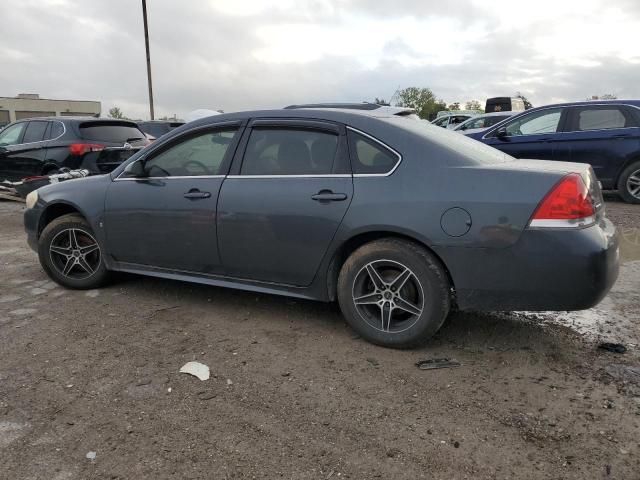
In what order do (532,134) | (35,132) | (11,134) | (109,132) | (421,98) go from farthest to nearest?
(421,98) → (11,134) → (35,132) → (109,132) → (532,134)

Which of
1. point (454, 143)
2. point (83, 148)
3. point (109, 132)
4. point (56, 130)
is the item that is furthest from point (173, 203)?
point (56, 130)

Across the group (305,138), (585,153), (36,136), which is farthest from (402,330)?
(36,136)

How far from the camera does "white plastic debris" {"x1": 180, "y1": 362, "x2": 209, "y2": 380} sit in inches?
124

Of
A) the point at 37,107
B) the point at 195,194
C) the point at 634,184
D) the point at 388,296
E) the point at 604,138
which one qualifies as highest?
the point at 37,107

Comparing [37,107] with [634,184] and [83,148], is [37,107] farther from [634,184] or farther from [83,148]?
[634,184]

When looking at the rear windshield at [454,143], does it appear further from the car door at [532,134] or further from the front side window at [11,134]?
the front side window at [11,134]

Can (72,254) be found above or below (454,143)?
below

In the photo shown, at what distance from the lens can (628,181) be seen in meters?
8.73

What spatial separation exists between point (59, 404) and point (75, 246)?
7.24ft

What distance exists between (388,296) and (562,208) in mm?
1156

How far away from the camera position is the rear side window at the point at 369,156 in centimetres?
344

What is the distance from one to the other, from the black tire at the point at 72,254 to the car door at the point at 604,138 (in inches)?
298

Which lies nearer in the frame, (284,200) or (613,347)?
(613,347)

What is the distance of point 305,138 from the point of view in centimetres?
375
